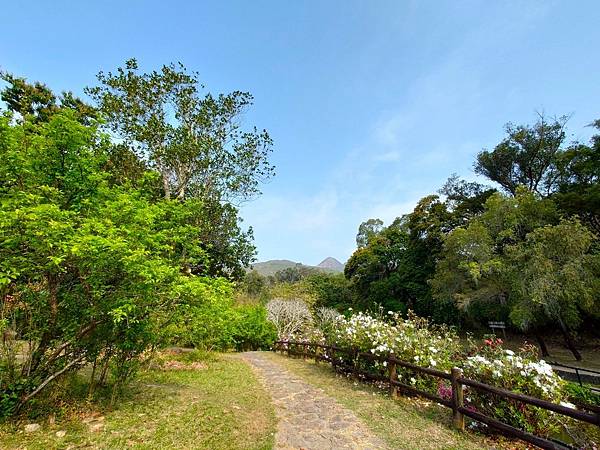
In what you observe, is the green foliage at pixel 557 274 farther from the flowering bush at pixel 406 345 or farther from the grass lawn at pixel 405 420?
the grass lawn at pixel 405 420

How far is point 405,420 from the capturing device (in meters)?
5.05

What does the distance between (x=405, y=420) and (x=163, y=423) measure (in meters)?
3.83

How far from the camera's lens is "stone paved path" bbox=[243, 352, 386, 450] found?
4.14 m

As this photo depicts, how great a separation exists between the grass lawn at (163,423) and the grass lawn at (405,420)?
1.63 meters

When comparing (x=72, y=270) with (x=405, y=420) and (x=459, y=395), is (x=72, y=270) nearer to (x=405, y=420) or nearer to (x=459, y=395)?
(x=405, y=420)

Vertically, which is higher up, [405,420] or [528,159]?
[528,159]

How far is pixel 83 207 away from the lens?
15.4 ft

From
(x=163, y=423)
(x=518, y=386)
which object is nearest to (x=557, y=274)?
(x=518, y=386)

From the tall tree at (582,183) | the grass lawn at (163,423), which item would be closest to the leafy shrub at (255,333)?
the grass lawn at (163,423)

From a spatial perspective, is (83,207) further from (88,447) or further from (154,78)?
(154,78)

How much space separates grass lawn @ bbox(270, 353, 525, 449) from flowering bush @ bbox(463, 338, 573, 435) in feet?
1.27

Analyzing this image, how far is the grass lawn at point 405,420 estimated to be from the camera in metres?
4.22

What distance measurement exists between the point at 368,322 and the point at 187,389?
15.5 feet

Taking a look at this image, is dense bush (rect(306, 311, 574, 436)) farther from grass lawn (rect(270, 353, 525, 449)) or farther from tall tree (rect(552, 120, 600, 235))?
tall tree (rect(552, 120, 600, 235))
